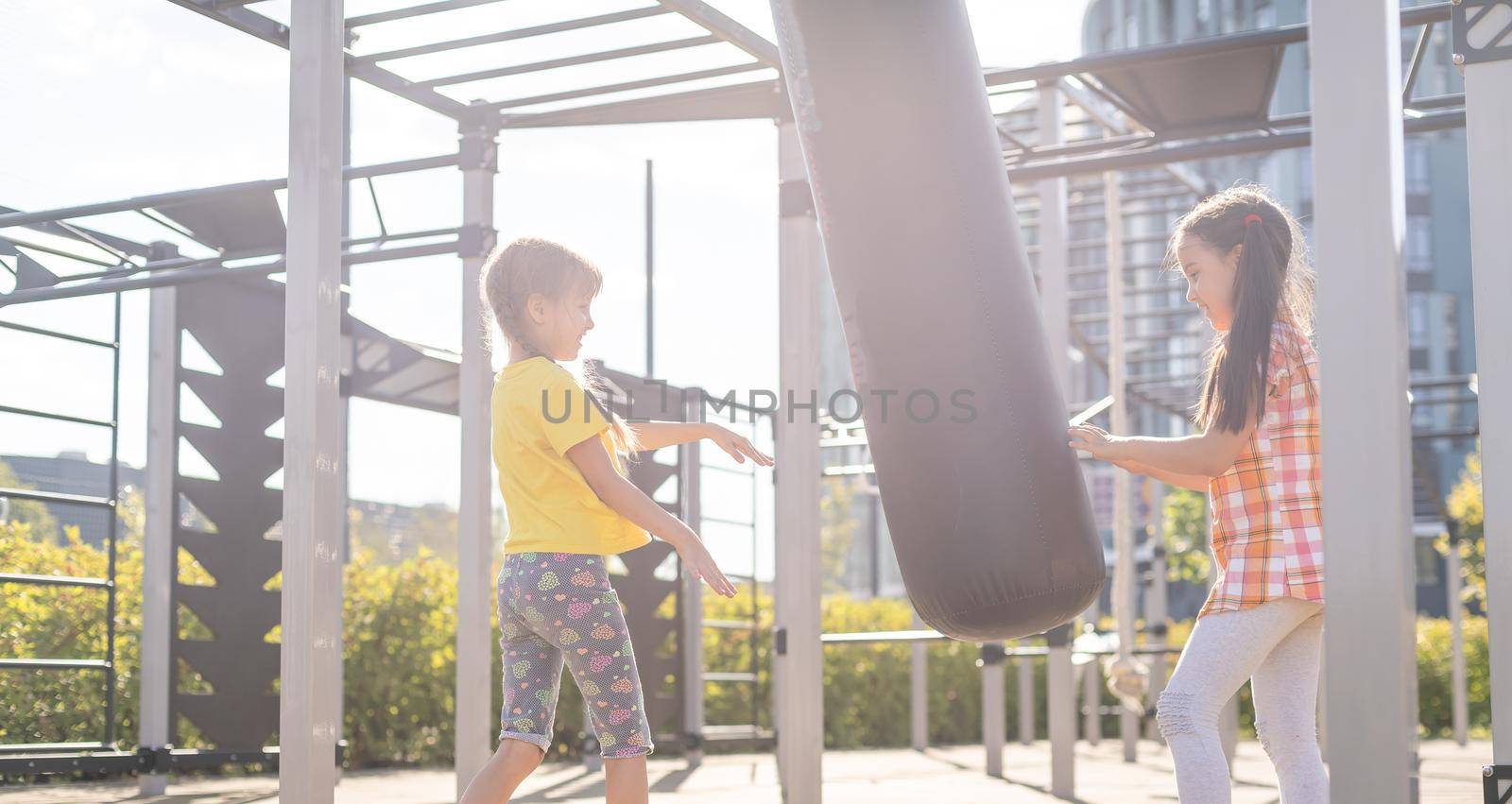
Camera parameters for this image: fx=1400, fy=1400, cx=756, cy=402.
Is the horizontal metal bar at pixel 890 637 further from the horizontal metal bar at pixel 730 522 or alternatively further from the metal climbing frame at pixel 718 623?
the horizontal metal bar at pixel 730 522

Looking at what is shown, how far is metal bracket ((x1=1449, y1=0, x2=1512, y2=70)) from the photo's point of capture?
2.99 meters

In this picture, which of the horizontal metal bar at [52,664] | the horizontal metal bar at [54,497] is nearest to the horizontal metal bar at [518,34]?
the horizontal metal bar at [54,497]

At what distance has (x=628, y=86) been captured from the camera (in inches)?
189

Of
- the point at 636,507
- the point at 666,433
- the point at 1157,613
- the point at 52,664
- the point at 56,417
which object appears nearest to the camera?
the point at 636,507

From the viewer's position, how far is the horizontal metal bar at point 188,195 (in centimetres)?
497

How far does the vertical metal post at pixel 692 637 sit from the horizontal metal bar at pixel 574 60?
2.81 meters

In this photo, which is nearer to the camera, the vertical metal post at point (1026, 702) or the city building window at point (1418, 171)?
the vertical metal post at point (1026, 702)

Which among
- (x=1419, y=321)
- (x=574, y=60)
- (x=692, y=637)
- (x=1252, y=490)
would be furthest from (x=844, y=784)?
(x=1419, y=321)

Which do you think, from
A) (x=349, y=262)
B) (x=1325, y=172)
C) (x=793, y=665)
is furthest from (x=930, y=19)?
(x=349, y=262)

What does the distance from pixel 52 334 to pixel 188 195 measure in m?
1.18

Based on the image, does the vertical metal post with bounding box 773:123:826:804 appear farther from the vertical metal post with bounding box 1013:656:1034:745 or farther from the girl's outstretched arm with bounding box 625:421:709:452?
the vertical metal post with bounding box 1013:656:1034:745

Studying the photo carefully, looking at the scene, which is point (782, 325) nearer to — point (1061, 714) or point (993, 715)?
point (1061, 714)

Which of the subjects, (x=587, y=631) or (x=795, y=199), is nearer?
(x=587, y=631)

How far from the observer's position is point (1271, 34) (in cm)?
439
